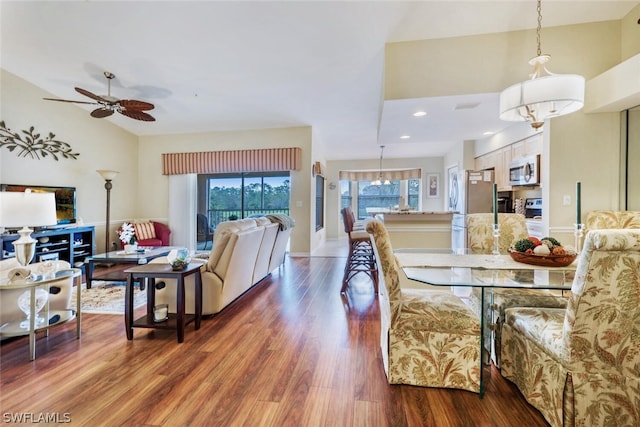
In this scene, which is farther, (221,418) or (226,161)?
(226,161)

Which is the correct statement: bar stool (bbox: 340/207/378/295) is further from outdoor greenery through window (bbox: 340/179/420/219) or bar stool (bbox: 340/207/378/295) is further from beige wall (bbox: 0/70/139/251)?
outdoor greenery through window (bbox: 340/179/420/219)

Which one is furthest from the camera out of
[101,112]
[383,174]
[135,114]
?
[383,174]

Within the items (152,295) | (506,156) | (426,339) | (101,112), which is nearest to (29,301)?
(152,295)

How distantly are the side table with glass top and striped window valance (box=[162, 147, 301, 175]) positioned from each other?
13.1 feet

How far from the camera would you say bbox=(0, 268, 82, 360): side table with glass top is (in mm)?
1979

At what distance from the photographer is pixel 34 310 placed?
202 cm

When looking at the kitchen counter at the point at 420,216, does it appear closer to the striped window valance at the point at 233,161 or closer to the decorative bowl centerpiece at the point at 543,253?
the decorative bowl centerpiece at the point at 543,253

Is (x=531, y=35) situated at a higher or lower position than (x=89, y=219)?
higher

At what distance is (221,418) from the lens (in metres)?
1.46

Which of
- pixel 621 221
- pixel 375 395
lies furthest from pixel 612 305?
pixel 621 221

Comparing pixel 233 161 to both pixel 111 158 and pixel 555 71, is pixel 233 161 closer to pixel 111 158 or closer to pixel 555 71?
pixel 111 158

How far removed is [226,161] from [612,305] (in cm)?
609

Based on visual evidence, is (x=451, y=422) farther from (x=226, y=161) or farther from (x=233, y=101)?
(x=226, y=161)

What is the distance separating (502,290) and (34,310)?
340cm
